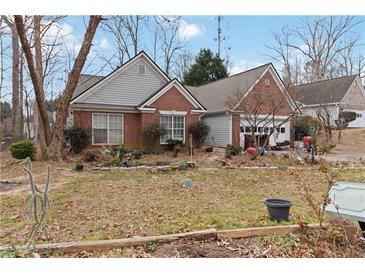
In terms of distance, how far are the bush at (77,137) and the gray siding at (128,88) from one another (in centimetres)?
167

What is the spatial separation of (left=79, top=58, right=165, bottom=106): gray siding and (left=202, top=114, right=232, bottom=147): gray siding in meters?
4.18

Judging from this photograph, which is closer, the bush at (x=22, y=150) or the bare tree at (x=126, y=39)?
the bush at (x=22, y=150)

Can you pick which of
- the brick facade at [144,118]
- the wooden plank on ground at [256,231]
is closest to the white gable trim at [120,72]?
the brick facade at [144,118]

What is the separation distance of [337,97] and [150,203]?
24374 millimetres

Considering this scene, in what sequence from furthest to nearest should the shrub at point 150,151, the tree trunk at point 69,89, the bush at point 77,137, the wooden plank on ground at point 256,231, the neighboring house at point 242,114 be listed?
the neighboring house at point 242,114
the shrub at point 150,151
the bush at point 77,137
the tree trunk at point 69,89
the wooden plank on ground at point 256,231

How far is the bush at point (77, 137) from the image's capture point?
12.7 m

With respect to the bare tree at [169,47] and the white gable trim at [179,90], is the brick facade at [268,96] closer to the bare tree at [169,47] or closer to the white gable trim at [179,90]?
the white gable trim at [179,90]

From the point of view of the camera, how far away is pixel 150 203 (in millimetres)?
5254

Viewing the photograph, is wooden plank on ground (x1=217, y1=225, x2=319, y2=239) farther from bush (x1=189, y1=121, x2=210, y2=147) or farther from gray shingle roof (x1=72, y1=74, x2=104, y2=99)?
gray shingle roof (x1=72, y1=74, x2=104, y2=99)

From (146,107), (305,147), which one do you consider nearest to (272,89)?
(305,147)

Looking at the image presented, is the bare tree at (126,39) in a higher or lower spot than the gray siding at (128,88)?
higher

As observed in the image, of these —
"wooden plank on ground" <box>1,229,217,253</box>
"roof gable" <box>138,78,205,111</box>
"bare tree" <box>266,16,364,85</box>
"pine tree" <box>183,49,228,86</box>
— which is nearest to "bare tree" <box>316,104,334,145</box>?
"bare tree" <box>266,16,364,85</box>

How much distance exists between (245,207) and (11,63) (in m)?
17.3

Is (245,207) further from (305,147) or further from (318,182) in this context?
(305,147)
